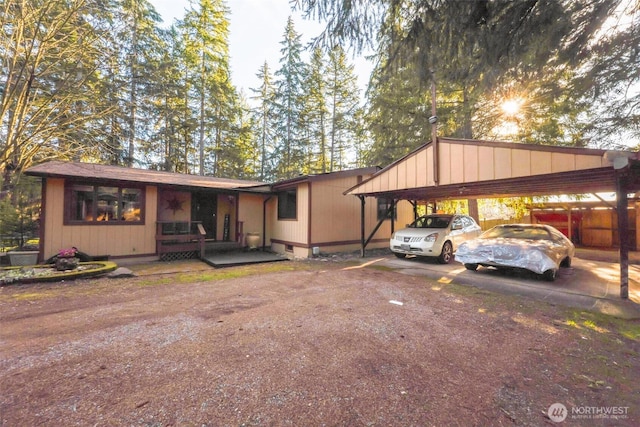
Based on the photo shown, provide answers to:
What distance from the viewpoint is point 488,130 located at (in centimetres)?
1027

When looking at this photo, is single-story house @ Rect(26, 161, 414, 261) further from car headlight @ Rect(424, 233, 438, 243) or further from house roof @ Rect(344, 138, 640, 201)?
house roof @ Rect(344, 138, 640, 201)

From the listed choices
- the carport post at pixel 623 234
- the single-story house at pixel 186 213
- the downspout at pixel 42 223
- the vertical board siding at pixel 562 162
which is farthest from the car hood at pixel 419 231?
the downspout at pixel 42 223

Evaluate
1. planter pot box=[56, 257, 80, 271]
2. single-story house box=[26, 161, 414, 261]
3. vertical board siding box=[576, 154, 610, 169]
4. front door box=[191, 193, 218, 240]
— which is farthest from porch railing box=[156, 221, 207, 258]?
vertical board siding box=[576, 154, 610, 169]

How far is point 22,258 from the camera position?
22.5 feet

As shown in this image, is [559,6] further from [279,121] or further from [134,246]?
[279,121]

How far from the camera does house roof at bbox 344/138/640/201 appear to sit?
4.67 meters

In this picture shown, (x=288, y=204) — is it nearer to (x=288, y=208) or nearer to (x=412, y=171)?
(x=288, y=208)

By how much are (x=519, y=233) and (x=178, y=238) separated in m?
10.5

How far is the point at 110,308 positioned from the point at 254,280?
2.70 m

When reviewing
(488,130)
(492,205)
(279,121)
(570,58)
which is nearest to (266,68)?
(279,121)

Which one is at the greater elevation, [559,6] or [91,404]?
[559,6]

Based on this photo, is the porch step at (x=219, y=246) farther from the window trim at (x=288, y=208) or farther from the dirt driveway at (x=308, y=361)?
the dirt driveway at (x=308, y=361)

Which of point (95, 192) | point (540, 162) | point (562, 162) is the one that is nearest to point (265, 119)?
point (95, 192)

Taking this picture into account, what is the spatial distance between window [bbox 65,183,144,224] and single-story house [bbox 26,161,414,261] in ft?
0.07
